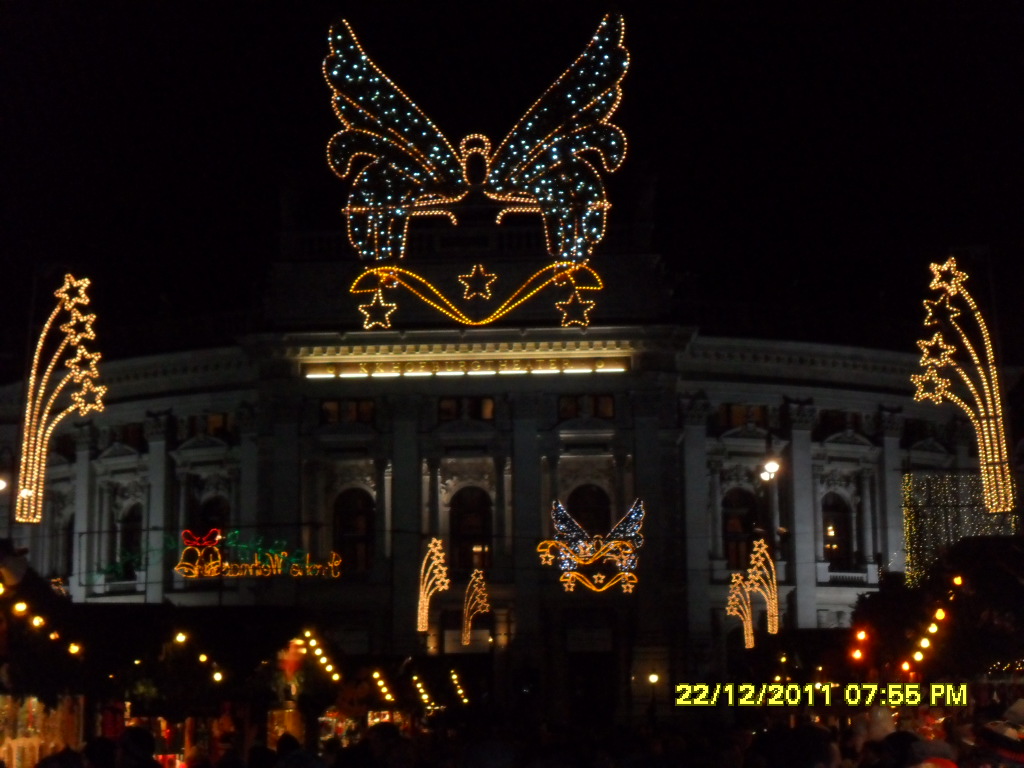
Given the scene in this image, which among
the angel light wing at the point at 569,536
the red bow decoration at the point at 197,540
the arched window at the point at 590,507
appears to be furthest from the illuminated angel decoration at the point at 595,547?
the red bow decoration at the point at 197,540

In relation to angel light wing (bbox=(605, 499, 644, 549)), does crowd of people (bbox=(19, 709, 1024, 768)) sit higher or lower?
lower

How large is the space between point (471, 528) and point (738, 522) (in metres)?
10.8

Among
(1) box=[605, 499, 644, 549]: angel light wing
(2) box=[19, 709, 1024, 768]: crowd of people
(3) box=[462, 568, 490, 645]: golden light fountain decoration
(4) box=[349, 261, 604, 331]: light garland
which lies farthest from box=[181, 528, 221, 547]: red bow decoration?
(2) box=[19, 709, 1024, 768]: crowd of people

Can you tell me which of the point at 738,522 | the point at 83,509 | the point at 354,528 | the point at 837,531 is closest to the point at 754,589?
the point at 738,522

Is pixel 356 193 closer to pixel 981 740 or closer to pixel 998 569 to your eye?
pixel 998 569

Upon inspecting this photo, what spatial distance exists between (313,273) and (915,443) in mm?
25194

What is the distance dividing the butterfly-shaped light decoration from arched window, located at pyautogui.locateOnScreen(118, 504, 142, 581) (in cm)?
2568

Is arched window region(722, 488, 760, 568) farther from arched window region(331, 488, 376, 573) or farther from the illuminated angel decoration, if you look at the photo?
arched window region(331, 488, 376, 573)

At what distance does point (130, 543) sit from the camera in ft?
250

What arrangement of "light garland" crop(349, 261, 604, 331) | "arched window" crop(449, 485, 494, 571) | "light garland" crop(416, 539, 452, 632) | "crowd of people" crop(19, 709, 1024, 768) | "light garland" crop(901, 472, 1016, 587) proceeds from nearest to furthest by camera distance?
"crowd of people" crop(19, 709, 1024, 768) < "light garland" crop(901, 472, 1016, 587) < "light garland" crop(349, 261, 604, 331) < "light garland" crop(416, 539, 452, 632) < "arched window" crop(449, 485, 494, 571)

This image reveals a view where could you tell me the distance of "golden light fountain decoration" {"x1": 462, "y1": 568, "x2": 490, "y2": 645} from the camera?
2618 inches

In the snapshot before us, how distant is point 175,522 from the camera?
74.2 m

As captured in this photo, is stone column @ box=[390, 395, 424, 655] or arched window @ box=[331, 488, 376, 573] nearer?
stone column @ box=[390, 395, 424, 655]

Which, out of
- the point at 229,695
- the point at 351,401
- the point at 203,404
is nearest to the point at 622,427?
the point at 351,401
